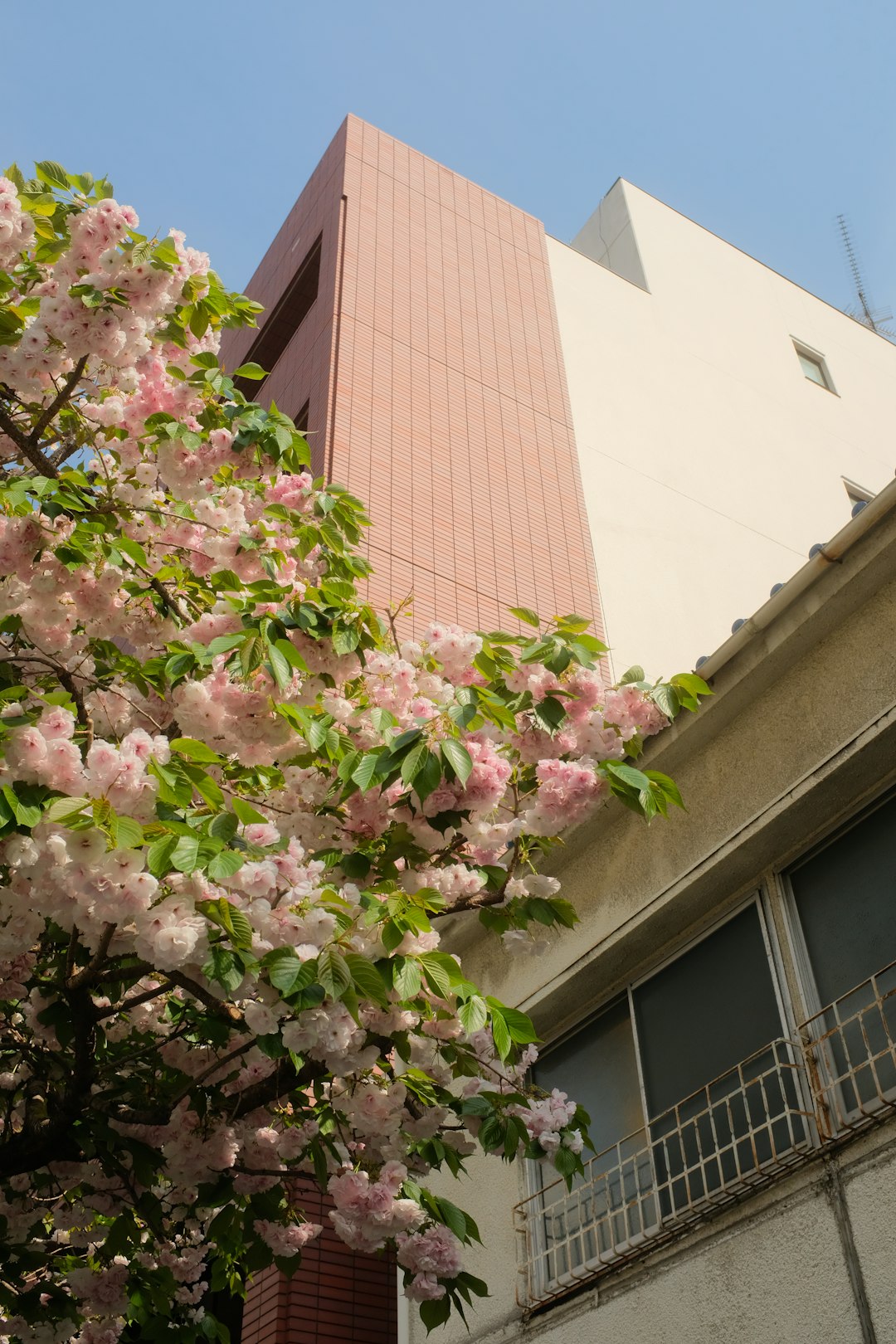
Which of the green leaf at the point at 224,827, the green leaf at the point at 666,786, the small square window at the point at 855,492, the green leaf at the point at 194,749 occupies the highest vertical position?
the small square window at the point at 855,492

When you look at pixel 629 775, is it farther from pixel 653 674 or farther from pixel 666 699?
pixel 653 674

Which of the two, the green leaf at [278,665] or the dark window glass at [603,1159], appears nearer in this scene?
the green leaf at [278,665]

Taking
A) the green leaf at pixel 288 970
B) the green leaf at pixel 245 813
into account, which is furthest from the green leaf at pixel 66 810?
the green leaf at pixel 288 970

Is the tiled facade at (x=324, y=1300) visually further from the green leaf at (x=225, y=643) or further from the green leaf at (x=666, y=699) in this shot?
the green leaf at (x=225, y=643)

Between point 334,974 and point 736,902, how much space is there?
3.47 metres

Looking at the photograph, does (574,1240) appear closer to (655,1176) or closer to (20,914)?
(655,1176)

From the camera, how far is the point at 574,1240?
7312 millimetres

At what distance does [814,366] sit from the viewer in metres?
20.1

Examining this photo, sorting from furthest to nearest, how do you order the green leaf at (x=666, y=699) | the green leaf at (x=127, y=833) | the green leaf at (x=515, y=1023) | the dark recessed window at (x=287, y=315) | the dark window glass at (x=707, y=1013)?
the dark recessed window at (x=287, y=315) → the dark window glass at (x=707, y=1013) → the green leaf at (x=666, y=699) → the green leaf at (x=515, y=1023) → the green leaf at (x=127, y=833)

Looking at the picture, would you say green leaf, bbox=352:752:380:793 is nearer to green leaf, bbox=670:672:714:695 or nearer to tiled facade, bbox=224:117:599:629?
green leaf, bbox=670:672:714:695

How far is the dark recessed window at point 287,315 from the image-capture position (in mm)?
16391

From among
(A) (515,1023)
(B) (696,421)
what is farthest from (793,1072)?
(B) (696,421)

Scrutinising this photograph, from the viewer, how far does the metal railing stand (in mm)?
5902

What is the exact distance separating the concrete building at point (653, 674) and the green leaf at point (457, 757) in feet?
7.77
